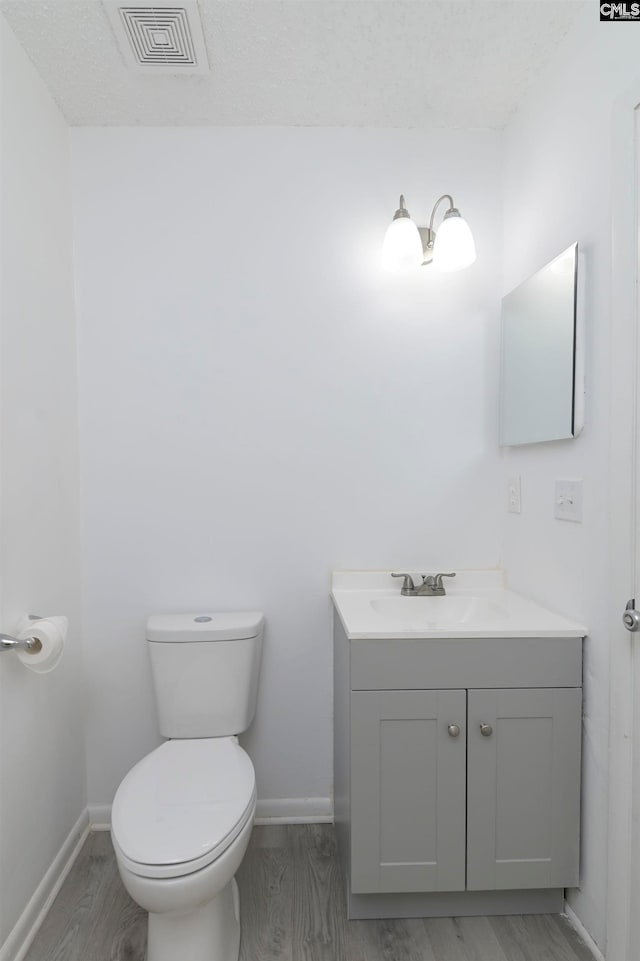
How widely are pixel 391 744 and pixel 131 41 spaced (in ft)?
6.63

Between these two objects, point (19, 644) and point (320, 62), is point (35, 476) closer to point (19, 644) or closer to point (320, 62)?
point (19, 644)

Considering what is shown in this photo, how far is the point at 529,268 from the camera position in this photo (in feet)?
5.94

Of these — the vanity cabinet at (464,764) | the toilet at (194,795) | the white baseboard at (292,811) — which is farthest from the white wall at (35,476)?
the vanity cabinet at (464,764)

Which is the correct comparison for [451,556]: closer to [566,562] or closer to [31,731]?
[566,562]

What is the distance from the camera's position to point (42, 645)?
1443mm

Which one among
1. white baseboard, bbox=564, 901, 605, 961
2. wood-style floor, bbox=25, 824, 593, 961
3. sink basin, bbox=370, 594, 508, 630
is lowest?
wood-style floor, bbox=25, 824, 593, 961

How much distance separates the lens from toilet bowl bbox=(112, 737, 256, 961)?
47.9 inches

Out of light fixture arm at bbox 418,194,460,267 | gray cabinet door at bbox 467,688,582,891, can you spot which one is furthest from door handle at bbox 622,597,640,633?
light fixture arm at bbox 418,194,460,267

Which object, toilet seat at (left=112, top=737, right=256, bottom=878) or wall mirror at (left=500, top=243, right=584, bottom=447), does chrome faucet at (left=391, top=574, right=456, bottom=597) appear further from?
toilet seat at (left=112, top=737, right=256, bottom=878)

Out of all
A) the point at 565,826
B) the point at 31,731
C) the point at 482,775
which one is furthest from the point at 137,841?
the point at 565,826

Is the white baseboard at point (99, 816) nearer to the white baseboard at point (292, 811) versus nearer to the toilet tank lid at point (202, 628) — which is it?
the white baseboard at point (292, 811)

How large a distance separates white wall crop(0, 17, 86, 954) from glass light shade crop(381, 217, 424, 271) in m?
1.06

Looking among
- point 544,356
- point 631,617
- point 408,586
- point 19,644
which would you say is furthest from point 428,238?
point 19,644

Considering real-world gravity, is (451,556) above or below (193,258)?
below
